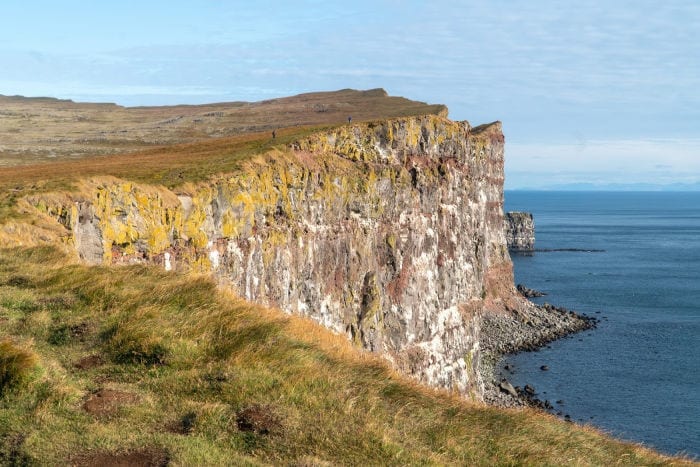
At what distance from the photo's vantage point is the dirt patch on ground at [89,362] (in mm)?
13367

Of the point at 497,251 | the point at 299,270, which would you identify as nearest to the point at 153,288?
the point at 299,270

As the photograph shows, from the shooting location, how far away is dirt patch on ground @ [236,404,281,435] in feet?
38.4

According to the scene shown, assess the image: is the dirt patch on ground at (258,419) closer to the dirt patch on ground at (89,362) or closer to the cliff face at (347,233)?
the dirt patch on ground at (89,362)

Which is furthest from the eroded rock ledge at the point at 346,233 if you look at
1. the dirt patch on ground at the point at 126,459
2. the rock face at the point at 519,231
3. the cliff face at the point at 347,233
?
the rock face at the point at 519,231

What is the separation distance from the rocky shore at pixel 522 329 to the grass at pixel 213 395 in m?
63.6

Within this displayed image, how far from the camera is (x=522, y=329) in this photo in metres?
102

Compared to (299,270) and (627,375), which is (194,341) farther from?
(627,375)

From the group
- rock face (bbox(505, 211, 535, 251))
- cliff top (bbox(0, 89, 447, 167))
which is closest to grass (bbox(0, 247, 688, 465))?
cliff top (bbox(0, 89, 447, 167))

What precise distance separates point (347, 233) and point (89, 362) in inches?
1686

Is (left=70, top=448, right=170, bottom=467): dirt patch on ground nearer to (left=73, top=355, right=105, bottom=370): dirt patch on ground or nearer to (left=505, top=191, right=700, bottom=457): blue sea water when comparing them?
(left=73, top=355, right=105, bottom=370): dirt patch on ground

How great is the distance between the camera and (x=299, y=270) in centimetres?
4972

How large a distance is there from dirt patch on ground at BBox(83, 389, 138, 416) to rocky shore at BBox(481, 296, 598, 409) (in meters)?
68.3

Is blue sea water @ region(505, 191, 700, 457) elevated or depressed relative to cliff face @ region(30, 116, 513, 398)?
depressed

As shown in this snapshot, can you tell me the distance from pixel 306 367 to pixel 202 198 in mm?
25221
